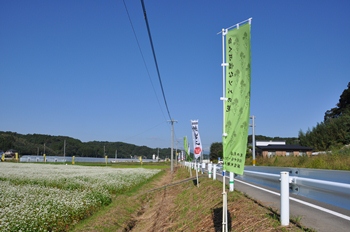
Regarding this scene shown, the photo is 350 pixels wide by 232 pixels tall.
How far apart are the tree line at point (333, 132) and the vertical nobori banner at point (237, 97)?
81.6 feet

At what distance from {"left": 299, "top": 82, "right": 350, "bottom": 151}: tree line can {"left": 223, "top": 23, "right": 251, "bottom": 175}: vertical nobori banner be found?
81.6ft

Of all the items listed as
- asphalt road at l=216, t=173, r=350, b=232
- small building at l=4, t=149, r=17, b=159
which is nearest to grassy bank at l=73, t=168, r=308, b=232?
asphalt road at l=216, t=173, r=350, b=232

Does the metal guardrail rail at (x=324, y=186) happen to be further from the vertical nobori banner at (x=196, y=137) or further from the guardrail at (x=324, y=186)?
the vertical nobori banner at (x=196, y=137)

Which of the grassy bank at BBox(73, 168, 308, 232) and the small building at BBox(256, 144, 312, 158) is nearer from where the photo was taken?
the grassy bank at BBox(73, 168, 308, 232)

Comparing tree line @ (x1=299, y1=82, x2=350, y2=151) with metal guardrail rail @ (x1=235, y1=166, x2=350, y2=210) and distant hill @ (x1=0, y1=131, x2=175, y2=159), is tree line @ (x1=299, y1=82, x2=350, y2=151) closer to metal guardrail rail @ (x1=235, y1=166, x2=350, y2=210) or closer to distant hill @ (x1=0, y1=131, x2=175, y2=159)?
metal guardrail rail @ (x1=235, y1=166, x2=350, y2=210)

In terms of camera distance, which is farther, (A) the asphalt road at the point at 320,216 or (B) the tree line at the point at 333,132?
(B) the tree line at the point at 333,132

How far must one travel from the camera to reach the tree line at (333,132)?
33.2 m

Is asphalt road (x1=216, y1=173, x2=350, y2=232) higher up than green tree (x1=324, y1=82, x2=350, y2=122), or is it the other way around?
green tree (x1=324, y1=82, x2=350, y2=122)

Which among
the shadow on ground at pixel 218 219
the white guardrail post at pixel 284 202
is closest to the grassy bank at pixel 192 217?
the shadow on ground at pixel 218 219

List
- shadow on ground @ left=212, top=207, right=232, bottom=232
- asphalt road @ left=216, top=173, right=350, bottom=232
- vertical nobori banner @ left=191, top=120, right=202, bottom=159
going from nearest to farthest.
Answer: asphalt road @ left=216, top=173, right=350, bottom=232 < shadow on ground @ left=212, top=207, right=232, bottom=232 < vertical nobori banner @ left=191, top=120, right=202, bottom=159

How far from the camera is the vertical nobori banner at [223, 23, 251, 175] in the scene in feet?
15.3

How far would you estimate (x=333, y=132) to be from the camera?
117ft

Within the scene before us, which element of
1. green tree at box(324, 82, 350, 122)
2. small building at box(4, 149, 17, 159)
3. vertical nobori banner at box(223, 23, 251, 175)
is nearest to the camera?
vertical nobori banner at box(223, 23, 251, 175)

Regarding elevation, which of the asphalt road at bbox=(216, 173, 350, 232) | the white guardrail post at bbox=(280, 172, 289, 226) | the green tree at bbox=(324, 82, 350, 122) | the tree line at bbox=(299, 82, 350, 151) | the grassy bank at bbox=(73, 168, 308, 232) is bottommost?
the grassy bank at bbox=(73, 168, 308, 232)
